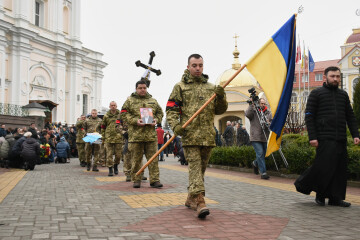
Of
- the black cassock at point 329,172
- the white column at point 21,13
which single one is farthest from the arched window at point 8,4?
the black cassock at point 329,172

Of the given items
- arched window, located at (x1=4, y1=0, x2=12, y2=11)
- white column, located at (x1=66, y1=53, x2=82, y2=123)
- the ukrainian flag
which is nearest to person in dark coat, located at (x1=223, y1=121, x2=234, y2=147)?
the ukrainian flag

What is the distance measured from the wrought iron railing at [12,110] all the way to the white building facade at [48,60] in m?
5.11

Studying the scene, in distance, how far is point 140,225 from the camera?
452 centimetres

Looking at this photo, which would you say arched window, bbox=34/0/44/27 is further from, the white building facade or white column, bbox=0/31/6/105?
white column, bbox=0/31/6/105

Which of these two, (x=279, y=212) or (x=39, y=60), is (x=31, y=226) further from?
(x=39, y=60)

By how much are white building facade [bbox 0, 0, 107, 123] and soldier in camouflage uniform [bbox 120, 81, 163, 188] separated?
25.6 metres

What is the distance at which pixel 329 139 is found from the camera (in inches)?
229

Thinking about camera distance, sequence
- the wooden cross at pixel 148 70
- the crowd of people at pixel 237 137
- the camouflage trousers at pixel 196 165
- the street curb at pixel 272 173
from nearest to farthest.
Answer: the camouflage trousers at pixel 196 165 → the street curb at pixel 272 173 → the wooden cross at pixel 148 70 → the crowd of people at pixel 237 137

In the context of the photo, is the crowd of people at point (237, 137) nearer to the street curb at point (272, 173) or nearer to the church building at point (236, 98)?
the street curb at point (272, 173)

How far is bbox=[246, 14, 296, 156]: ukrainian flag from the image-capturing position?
607 centimetres

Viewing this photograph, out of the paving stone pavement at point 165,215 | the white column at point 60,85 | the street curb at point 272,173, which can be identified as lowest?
the paving stone pavement at point 165,215

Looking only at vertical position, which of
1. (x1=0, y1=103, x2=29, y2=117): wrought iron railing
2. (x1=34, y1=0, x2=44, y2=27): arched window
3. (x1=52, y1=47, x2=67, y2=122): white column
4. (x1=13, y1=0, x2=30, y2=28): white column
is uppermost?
(x1=34, y1=0, x2=44, y2=27): arched window

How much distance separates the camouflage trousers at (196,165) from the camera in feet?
16.7

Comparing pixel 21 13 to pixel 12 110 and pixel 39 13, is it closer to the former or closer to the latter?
pixel 39 13
